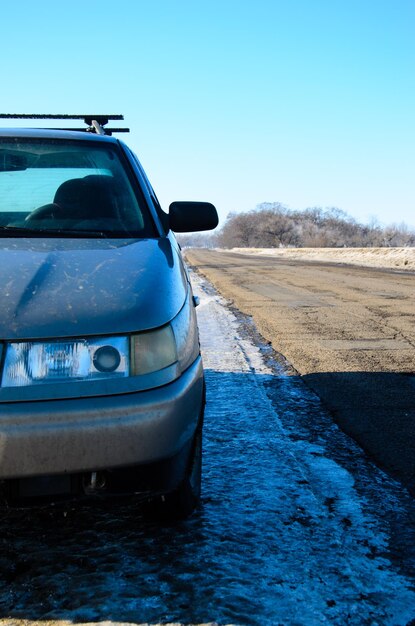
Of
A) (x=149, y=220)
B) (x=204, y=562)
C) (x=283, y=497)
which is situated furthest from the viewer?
(x=149, y=220)

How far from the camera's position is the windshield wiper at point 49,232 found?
103 inches

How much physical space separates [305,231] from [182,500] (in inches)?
6018

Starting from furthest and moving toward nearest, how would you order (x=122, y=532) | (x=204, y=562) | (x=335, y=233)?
(x=335, y=233)
(x=122, y=532)
(x=204, y=562)

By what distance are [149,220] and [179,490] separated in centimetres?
126

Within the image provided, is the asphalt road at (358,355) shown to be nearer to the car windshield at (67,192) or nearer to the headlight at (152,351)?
the headlight at (152,351)

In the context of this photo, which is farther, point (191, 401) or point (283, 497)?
point (283, 497)

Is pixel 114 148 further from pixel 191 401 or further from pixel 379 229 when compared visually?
pixel 379 229

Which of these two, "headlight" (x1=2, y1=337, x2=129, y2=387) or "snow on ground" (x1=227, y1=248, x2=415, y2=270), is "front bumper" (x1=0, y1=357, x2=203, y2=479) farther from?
"snow on ground" (x1=227, y1=248, x2=415, y2=270)

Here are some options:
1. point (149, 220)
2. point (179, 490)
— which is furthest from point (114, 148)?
point (179, 490)

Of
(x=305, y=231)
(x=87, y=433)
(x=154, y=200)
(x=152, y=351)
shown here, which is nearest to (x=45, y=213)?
(x=154, y=200)

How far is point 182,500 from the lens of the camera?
2.16 meters

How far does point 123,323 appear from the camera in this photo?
1.87 m

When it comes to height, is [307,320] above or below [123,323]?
below

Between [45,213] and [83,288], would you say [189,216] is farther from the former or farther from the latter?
[83,288]
